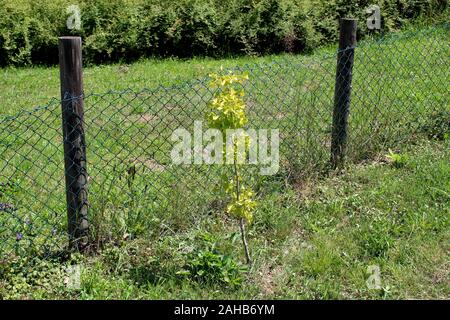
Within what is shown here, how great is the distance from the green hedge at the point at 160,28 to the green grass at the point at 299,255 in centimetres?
477

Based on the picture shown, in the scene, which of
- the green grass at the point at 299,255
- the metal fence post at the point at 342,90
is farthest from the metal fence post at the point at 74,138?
the metal fence post at the point at 342,90

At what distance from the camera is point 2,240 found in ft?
11.7

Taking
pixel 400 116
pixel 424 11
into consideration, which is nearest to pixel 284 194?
pixel 400 116

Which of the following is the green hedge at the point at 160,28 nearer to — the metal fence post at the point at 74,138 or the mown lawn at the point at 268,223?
the mown lawn at the point at 268,223

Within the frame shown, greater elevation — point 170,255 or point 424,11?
point 424,11

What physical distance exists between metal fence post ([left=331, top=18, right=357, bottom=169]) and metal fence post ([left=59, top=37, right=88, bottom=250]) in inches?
79.6

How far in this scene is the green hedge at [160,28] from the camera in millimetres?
8750

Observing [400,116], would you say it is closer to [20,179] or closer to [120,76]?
[20,179]

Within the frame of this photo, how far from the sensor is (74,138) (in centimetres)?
358

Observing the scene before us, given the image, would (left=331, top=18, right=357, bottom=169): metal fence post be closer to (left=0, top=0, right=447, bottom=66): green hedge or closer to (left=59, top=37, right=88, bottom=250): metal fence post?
(left=59, top=37, right=88, bottom=250): metal fence post

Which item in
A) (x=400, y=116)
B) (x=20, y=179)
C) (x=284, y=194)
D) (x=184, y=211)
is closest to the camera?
(x=184, y=211)

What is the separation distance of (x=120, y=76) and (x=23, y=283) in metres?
4.85

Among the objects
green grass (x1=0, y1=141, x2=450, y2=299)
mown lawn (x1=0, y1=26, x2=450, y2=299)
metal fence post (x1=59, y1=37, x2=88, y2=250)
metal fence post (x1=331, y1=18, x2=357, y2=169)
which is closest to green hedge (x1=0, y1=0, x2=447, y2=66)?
mown lawn (x1=0, y1=26, x2=450, y2=299)

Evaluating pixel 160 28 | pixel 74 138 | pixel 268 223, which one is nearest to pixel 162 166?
pixel 268 223
